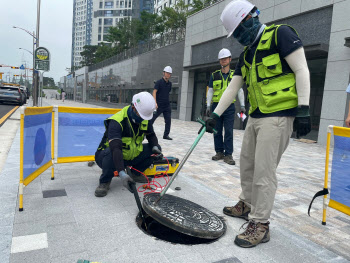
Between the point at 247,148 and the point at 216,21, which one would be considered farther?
the point at 216,21

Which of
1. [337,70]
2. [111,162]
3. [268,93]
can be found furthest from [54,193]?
[337,70]

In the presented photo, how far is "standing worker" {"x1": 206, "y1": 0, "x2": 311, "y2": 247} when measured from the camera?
2.20 m

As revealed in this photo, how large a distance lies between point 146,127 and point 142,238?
4.91ft

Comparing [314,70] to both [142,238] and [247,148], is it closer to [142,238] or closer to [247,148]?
[247,148]

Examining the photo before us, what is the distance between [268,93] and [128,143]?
1.77 meters

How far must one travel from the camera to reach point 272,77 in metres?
2.30

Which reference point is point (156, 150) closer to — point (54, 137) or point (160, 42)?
point (54, 137)

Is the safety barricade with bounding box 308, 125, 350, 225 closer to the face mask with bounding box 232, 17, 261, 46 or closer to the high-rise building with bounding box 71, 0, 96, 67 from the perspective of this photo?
the face mask with bounding box 232, 17, 261, 46

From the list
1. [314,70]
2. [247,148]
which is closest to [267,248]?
[247,148]

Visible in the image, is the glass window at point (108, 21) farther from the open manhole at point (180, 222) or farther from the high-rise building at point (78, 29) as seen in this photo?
the open manhole at point (180, 222)

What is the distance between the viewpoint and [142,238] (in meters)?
2.31

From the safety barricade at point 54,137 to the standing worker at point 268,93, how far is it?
214 centimetres

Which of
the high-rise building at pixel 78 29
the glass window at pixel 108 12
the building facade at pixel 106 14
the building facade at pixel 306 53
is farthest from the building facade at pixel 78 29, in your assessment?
the building facade at pixel 306 53

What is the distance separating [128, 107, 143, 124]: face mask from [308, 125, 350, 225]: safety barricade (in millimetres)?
1962
